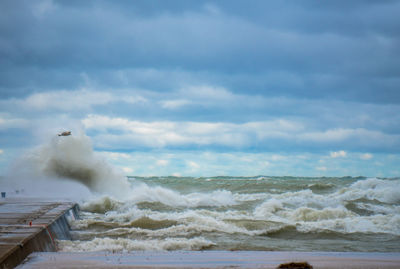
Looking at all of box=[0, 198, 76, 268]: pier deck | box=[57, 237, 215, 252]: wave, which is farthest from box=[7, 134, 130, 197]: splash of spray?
box=[57, 237, 215, 252]: wave

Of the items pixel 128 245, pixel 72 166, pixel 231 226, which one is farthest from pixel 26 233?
pixel 72 166

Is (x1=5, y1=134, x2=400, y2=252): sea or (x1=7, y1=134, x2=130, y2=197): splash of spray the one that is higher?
(x1=7, y1=134, x2=130, y2=197): splash of spray

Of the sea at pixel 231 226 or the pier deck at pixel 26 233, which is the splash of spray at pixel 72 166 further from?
the pier deck at pixel 26 233

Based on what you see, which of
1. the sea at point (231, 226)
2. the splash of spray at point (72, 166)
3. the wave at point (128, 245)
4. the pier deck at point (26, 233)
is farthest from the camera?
the splash of spray at point (72, 166)

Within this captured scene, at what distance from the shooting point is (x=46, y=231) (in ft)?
20.4

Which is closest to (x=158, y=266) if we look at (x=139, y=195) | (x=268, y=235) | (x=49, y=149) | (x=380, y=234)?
(x=268, y=235)

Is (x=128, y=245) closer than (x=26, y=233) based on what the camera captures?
No

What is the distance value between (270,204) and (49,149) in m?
14.7

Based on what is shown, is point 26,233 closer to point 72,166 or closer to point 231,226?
point 231,226

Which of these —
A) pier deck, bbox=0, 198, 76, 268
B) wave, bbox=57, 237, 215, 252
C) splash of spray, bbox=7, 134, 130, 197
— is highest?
splash of spray, bbox=7, 134, 130, 197

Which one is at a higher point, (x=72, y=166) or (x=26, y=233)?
(x=72, y=166)

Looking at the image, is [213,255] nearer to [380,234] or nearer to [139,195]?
[380,234]

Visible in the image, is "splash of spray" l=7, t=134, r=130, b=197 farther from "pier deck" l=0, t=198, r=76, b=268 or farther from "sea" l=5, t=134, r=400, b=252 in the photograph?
"pier deck" l=0, t=198, r=76, b=268

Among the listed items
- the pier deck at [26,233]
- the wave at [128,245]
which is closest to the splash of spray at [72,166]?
the pier deck at [26,233]
